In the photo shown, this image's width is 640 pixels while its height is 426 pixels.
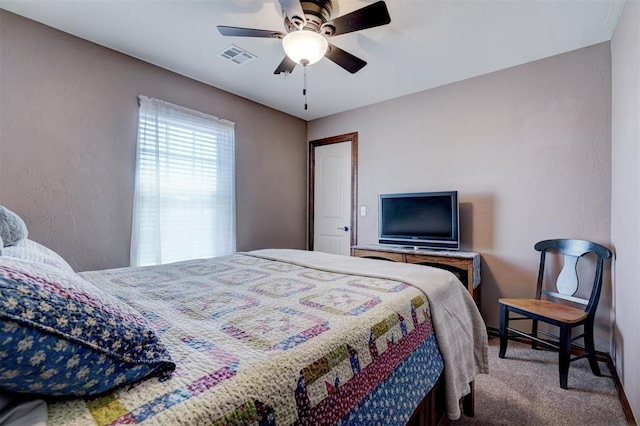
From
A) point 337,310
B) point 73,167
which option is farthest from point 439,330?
point 73,167

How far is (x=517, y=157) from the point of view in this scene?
2.80 metres

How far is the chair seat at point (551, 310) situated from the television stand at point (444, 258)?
37 centimetres

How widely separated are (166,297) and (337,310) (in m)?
0.74

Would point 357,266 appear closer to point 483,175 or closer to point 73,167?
point 483,175

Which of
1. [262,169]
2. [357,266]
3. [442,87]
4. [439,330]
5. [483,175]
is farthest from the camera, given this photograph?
[262,169]

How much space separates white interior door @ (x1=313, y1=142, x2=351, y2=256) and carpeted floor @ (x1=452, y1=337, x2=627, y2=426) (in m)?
2.35

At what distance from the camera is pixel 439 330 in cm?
134

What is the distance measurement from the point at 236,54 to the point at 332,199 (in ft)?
7.54

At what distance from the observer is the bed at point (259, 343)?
54 centimetres

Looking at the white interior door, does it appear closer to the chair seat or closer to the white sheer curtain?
the white sheer curtain

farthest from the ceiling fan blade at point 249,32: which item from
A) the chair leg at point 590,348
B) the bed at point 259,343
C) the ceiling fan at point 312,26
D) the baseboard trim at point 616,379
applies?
the baseboard trim at point 616,379

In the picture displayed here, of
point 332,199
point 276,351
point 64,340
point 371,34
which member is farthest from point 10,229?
point 332,199

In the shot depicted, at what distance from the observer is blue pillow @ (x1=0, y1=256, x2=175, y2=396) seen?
1.53 ft

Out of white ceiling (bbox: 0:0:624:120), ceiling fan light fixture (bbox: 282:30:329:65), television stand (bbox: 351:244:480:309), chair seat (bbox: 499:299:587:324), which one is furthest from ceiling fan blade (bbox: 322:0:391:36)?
chair seat (bbox: 499:299:587:324)
